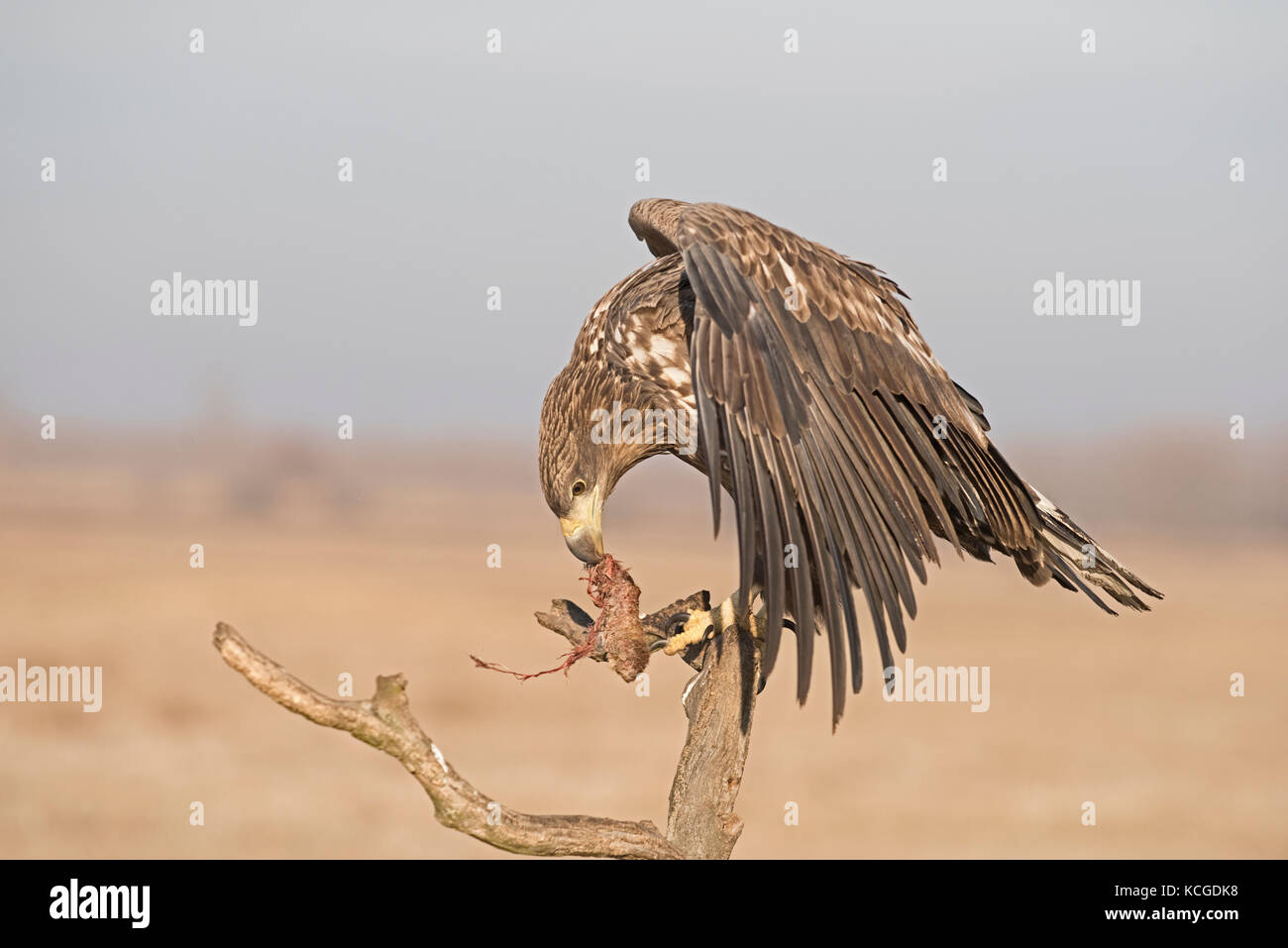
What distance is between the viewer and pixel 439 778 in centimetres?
384

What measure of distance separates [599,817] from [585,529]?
173 cm

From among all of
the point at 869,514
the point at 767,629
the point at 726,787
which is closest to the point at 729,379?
the point at 869,514

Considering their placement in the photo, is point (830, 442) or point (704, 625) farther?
point (704, 625)

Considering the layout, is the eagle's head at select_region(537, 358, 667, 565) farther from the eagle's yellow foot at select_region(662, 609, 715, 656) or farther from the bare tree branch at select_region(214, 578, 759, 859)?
the eagle's yellow foot at select_region(662, 609, 715, 656)

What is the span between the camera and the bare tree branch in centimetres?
356

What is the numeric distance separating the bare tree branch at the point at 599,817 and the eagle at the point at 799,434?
333mm

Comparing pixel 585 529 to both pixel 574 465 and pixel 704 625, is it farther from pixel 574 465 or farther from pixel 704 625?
pixel 704 625

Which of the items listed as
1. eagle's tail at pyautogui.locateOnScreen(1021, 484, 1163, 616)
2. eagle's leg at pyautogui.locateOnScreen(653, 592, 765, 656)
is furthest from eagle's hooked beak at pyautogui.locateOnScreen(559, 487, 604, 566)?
eagle's tail at pyautogui.locateOnScreen(1021, 484, 1163, 616)

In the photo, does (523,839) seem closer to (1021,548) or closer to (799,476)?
(799,476)

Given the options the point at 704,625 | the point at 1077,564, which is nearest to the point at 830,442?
the point at 704,625

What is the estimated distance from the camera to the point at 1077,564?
5.65m

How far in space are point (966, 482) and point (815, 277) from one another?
1.12 m

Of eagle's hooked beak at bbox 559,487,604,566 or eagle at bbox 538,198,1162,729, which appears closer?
eagle at bbox 538,198,1162,729

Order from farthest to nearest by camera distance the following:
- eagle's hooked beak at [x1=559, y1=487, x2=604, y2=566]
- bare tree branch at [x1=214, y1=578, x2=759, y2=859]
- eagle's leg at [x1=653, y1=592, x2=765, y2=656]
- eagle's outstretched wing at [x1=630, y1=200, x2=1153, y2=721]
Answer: eagle's hooked beak at [x1=559, y1=487, x2=604, y2=566] < eagle's leg at [x1=653, y1=592, x2=765, y2=656] < eagle's outstretched wing at [x1=630, y1=200, x2=1153, y2=721] < bare tree branch at [x1=214, y1=578, x2=759, y2=859]
